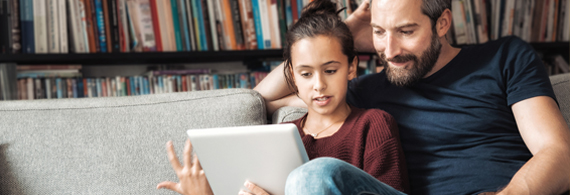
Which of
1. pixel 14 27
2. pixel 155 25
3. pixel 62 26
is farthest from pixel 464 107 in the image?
pixel 14 27

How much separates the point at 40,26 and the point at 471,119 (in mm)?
1644

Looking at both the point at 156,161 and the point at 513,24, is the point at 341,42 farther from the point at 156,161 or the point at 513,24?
the point at 513,24

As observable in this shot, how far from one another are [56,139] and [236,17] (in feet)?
3.23

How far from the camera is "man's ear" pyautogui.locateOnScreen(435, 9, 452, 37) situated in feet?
3.93

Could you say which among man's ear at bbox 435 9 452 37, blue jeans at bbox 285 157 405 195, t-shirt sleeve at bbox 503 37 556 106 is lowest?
blue jeans at bbox 285 157 405 195

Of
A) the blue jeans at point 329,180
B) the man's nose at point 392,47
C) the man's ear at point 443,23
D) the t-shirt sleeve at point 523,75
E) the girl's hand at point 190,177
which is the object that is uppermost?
the man's ear at point 443,23

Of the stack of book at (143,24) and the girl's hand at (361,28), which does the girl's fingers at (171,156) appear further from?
the stack of book at (143,24)

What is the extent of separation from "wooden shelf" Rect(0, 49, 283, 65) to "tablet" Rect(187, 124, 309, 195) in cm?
108

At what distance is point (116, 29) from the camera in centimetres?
182

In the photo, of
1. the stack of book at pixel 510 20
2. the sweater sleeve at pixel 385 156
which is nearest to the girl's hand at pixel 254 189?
the sweater sleeve at pixel 385 156

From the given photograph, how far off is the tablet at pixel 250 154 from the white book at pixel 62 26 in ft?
3.90

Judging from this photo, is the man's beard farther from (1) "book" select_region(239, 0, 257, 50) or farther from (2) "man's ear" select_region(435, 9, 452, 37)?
(1) "book" select_region(239, 0, 257, 50)

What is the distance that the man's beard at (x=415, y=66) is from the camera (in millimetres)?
1163

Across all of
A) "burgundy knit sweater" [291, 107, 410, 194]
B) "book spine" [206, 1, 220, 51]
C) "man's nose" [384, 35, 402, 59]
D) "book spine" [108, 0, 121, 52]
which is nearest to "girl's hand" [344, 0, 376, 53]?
"man's nose" [384, 35, 402, 59]
